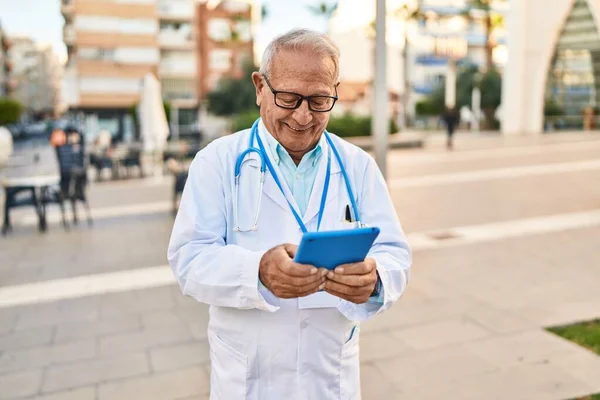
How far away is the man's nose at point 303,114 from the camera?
62.9 inches

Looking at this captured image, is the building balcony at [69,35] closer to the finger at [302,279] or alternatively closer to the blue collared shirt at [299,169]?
the blue collared shirt at [299,169]

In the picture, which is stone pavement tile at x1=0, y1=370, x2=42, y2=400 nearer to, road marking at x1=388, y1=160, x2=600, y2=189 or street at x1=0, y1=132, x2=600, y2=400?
street at x1=0, y1=132, x2=600, y2=400

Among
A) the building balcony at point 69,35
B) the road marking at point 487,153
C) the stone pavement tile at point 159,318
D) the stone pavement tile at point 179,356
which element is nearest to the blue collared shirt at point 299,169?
the stone pavement tile at point 179,356

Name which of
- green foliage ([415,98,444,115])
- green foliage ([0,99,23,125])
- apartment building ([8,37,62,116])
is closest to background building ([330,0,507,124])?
green foliage ([415,98,444,115])

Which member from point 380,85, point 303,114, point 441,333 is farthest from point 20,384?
point 380,85

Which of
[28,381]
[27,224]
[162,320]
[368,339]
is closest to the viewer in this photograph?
[28,381]

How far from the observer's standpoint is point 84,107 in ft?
154

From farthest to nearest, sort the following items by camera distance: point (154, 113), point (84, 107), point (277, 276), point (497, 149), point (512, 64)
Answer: point (84, 107), point (512, 64), point (497, 149), point (154, 113), point (277, 276)

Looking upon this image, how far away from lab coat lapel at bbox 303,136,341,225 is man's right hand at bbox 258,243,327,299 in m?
0.24

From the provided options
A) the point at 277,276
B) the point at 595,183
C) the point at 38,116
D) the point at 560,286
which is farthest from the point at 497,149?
the point at 38,116

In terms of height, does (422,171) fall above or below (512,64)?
below

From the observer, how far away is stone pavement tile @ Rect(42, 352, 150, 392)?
346 centimetres

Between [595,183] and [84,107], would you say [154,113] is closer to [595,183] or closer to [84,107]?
[595,183]

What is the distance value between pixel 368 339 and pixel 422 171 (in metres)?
10.0
